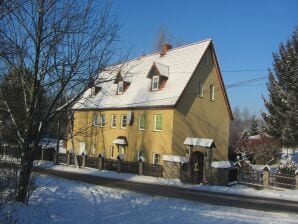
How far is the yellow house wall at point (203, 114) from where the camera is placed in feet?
108

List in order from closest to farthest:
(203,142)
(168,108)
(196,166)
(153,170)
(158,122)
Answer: (203,142)
(153,170)
(196,166)
(168,108)
(158,122)

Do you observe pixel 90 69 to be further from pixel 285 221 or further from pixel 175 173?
pixel 175 173

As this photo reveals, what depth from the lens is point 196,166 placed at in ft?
99.6

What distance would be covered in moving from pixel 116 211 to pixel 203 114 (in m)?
22.0

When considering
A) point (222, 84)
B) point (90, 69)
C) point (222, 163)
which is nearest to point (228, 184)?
point (222, 163)

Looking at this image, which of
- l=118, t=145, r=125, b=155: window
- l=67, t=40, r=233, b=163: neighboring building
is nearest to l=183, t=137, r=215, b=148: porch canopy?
l=67, t=40, r=233, b=163: neighboring building

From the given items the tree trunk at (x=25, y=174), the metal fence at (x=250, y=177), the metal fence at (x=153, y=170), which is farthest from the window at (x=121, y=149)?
the tree trunk at (x=25, y=174)

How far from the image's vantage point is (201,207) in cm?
1569

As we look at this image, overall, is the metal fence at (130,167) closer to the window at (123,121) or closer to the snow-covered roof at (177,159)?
the snow-covered roof at (177,159)

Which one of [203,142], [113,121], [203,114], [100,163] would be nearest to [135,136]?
[113,121]

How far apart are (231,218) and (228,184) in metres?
14.6

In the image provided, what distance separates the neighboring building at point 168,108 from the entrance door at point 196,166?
1.06 metres

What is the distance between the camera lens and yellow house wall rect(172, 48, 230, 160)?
3291 cm

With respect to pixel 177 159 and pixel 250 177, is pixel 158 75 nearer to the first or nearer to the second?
pixel 177 159
